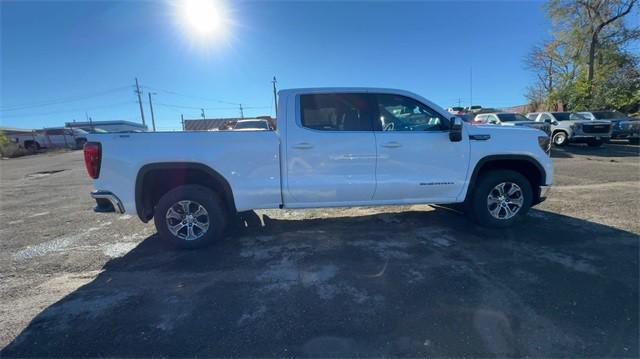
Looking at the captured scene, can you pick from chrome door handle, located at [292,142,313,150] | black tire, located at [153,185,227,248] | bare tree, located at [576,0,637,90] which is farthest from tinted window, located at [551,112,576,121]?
black tire, located at [153,185,227,248]

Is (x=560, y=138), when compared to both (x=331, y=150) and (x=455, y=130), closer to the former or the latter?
(x=455, y=130)

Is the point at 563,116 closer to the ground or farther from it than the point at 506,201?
→ farther from it

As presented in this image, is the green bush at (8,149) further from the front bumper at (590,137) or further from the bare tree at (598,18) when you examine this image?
the bare tree at (598,18)

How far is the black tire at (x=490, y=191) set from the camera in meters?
4.16

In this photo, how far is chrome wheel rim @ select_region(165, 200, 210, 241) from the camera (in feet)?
12.2

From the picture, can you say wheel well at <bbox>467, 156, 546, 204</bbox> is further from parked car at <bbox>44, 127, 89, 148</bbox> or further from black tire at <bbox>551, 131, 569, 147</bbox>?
parked car at <bbox>44, 127, 89, 148</bbox>

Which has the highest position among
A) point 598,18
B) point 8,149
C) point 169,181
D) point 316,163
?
point 598,18

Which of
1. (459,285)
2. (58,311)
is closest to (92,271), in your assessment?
(58,311)

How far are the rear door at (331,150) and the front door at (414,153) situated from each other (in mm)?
168

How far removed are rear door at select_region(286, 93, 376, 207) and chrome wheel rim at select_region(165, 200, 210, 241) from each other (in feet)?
3.66

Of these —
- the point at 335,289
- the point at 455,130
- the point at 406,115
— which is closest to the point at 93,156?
the point at 335,289

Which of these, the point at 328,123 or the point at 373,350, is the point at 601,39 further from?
the point at 373,350

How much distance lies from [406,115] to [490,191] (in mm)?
1607

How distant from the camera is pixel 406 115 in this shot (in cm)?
400
